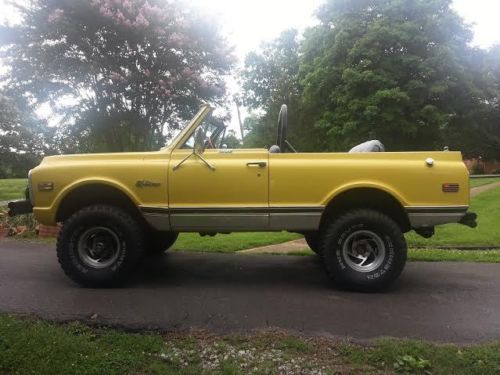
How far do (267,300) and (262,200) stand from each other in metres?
0.96

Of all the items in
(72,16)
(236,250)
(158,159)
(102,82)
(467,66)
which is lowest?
(236,250)

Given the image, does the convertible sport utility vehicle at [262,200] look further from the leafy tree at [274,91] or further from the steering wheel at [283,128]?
the leafy tree at [274,91]

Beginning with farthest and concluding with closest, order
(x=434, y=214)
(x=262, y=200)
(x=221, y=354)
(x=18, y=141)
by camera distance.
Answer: (x=18, y=141), (x=262, y=200), (x=434, y=214), (x=221, y=354)

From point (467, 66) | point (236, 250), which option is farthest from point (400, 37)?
point (236, 250)

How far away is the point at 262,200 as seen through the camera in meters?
4.96

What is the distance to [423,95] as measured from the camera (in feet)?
75.8

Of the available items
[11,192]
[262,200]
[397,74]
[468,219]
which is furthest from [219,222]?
[397,74]

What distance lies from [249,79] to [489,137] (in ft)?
63.0

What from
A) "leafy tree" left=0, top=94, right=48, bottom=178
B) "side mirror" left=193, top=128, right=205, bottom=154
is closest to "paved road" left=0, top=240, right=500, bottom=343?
"side mirror" left=193, top=128, right=205, bottom=154

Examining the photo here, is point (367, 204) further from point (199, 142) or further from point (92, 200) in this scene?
point (92, 200)

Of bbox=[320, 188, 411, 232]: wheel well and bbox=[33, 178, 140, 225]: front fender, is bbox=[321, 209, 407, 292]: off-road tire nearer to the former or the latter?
bbox=[320, 188, 411, 232]: wheel well

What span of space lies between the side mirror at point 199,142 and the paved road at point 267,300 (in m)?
1.37

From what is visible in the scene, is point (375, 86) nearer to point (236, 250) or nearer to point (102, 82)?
point (102, 82)

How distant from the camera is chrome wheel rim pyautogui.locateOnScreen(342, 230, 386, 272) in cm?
492
